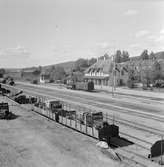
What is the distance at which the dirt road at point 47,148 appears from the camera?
54.3 feet

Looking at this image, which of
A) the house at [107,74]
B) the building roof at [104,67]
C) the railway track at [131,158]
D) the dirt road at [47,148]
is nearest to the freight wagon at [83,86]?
the house at [107,74]

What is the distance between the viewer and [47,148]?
19.4m

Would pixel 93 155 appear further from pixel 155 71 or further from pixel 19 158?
pixel 155 71

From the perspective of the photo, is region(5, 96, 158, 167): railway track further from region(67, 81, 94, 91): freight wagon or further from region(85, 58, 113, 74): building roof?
region(85, 58, 113, 74): building roof

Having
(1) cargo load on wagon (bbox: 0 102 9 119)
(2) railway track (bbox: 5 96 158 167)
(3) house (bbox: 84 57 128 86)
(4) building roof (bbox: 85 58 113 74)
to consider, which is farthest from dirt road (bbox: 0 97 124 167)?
(4) building roof (bbox: 85 58 113 74)

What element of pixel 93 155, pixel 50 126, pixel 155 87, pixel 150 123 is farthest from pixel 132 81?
pixel 93 155

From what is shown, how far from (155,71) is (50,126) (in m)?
50.5

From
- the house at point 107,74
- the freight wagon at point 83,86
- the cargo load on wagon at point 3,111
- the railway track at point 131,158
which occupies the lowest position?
the railway track at point 131,158

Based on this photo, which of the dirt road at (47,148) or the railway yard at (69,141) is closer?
the dirt road at (47,148)

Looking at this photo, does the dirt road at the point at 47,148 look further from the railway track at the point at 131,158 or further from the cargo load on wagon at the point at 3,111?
the cargo load on wagon at the point at 3,111

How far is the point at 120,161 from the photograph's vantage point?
54.2 ft

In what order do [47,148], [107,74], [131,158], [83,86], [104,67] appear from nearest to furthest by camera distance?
[131,158], [47,148], [83,86], [107,74], [104,67]

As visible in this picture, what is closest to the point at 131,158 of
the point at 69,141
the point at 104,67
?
the point at 69,141

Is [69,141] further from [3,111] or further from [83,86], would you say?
[83,86]
